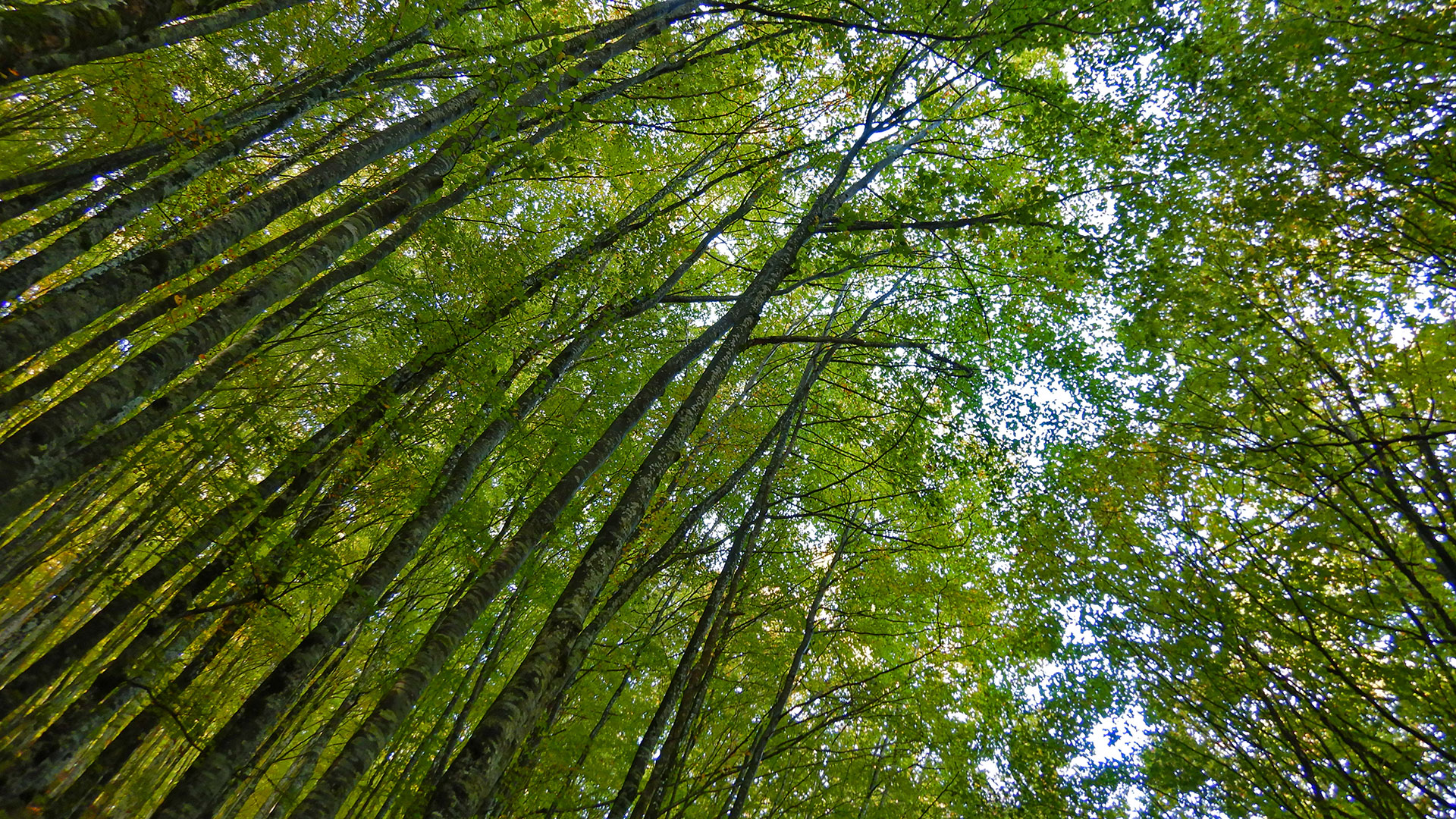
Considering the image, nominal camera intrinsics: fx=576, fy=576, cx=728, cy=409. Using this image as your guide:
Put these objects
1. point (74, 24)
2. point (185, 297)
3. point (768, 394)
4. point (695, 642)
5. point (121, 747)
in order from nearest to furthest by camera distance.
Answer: point (74, 24) → point (695, 642) → point (121, 747) → point (185, 297) → point (768, 394)

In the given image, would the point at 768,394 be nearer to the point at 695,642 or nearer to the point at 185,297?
the point at 695,642

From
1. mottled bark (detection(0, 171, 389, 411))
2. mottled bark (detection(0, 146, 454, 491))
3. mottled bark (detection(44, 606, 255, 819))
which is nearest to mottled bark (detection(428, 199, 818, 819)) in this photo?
mottled bark (detection(0, 146, 454, 491))

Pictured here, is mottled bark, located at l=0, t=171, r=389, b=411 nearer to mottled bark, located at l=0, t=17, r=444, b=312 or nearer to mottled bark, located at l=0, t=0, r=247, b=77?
mottled bark, located at l=0, t=17, r=444, b=312

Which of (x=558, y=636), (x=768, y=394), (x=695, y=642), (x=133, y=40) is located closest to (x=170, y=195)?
(x=133, y=40)

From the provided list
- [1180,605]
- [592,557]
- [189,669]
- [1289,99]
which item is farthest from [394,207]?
[1180,605]

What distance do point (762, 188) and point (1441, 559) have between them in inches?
249

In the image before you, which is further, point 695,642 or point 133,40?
point 695,642

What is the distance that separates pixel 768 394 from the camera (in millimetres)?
10328

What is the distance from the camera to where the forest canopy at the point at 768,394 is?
4.00 meters

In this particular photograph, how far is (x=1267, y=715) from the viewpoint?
4875 millimetres

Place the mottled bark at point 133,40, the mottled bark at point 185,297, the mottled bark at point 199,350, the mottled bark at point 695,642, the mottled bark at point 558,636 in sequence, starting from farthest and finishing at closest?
the mottled bark at point 185,297
the mottled bark at point 695,642
the mottled bark at point 199,350
the mottled bark at point 133,40
the mottled bark at point 558,636

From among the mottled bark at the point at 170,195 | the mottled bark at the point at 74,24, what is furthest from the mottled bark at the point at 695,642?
the mottled bark at the point at 74,24

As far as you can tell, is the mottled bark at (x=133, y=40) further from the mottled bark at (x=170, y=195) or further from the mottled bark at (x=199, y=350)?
the mottled bark at (x=199, y=350)

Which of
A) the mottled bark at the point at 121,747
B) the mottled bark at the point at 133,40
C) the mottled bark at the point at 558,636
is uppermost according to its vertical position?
the mottled bark at the point at 133,40
